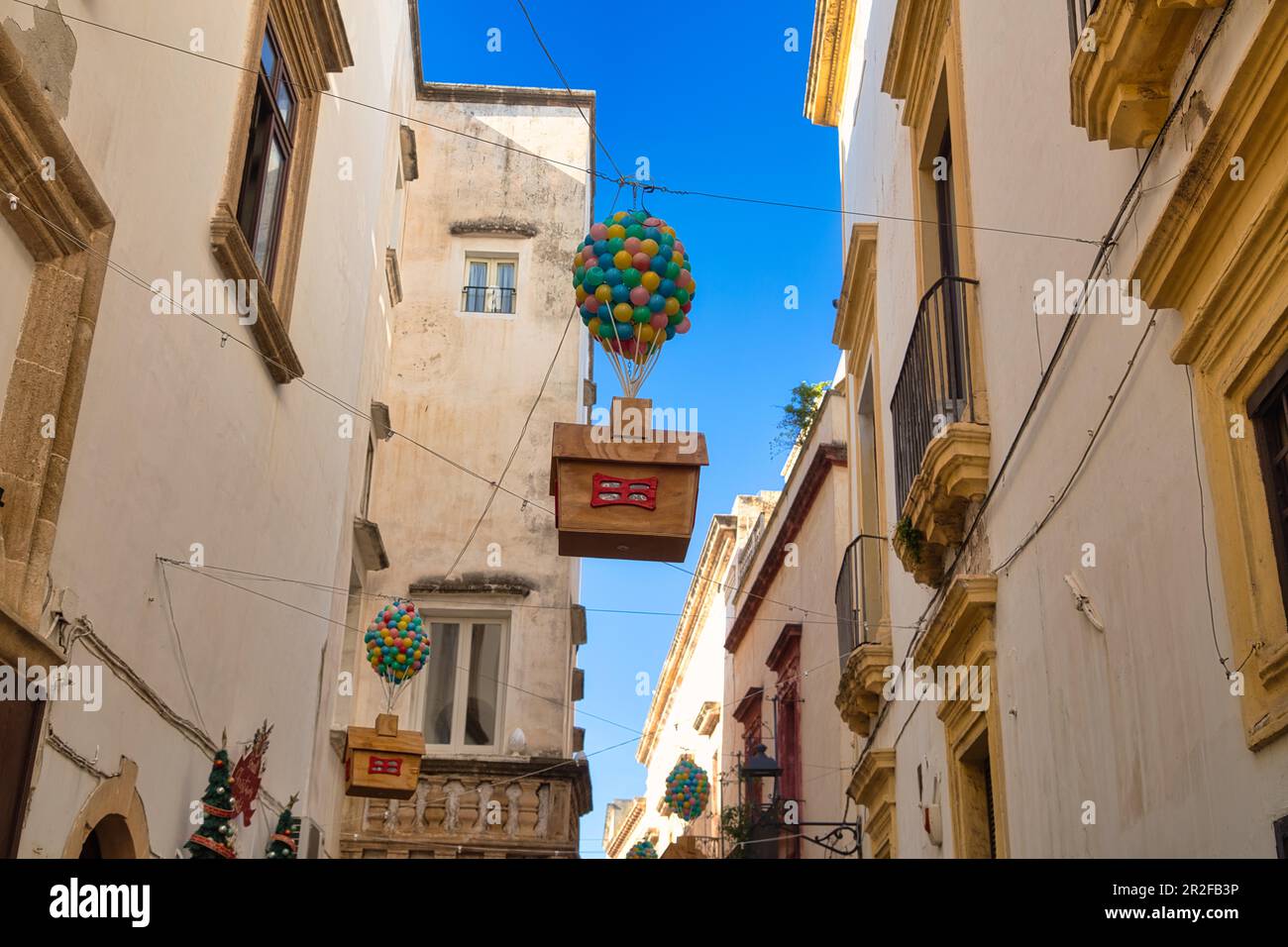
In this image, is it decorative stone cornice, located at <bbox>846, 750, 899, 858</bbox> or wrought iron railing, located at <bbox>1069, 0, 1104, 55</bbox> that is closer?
wrought iron railing, located at <bbox>1069, 0, 1104, 55</bbox>

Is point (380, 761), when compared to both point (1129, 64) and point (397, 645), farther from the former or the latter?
point (1129, 64)

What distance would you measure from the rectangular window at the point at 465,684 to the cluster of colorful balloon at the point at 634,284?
939 centimetres

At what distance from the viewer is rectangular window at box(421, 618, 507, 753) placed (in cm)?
1597

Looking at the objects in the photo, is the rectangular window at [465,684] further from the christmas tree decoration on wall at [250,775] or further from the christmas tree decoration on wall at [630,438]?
the christmas tree decoration on wall at [630,438]

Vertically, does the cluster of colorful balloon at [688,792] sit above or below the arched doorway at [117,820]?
above

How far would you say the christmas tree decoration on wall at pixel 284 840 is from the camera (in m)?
9.50

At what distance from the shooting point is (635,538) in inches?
278

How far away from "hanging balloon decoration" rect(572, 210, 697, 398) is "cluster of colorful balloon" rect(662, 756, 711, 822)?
1183 centimetres

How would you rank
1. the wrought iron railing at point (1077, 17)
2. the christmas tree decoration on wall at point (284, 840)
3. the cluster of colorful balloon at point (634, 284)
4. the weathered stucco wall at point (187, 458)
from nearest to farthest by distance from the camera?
1. the wrought iron railing at point (1077, 17)
2. the weathered stucco wall at point (187, 458)
3. the cluster of colorful balloon at point (634, 284)
4. the christmas tree decoration on wall at point (284, 840)

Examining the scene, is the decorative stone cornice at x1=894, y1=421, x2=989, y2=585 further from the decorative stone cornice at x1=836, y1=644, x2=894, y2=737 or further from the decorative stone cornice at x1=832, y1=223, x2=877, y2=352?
the decorative stone cornice at x1=832, y1=223, x2=877, y2=352

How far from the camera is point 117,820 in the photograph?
23.2ft

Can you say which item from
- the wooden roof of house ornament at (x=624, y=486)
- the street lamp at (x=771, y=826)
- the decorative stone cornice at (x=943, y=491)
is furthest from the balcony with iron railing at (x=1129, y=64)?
the street lamp at (x=771, y=826)

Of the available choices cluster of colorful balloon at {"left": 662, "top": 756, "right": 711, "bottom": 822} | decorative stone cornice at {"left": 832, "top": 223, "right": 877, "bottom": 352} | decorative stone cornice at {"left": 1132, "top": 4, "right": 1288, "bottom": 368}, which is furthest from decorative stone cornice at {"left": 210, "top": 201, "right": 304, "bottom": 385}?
cluster of colorful balloon at {"left": 662, "top": 756, "right": 711, "bottom": 822}
